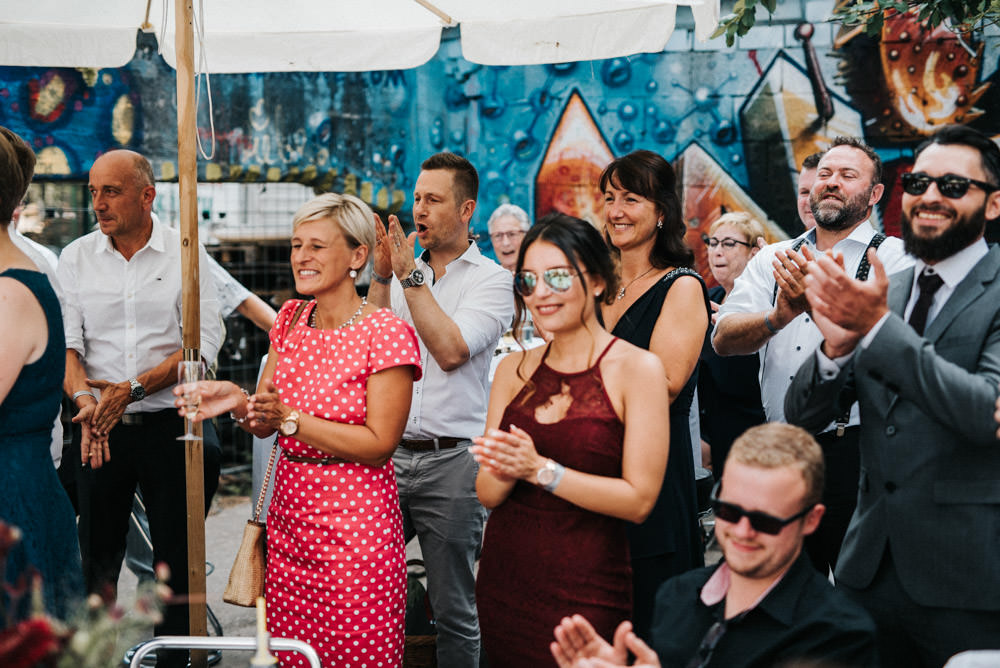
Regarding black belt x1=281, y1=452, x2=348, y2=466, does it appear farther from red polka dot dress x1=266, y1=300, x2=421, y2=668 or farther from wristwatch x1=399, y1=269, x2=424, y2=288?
wristwatch x1=399, y1=269, x2=424, y2=288

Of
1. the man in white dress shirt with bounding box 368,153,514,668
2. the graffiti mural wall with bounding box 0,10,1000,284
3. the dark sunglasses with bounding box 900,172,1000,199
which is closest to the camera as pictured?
the dark sunglasses with bounding box 900,172,1000,199

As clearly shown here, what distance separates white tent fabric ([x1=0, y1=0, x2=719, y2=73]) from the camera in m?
3.97

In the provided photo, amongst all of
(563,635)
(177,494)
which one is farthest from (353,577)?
(177,494)

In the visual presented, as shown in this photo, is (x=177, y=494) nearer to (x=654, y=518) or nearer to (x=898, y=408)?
(x=654, y=518)

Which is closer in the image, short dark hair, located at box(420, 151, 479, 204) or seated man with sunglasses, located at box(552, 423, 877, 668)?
seated man with sunglasses, located at box(552, 423, 877, 668)

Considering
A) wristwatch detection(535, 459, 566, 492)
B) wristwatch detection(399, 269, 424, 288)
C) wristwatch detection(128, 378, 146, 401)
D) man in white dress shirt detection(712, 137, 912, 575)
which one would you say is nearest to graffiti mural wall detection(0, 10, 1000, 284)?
man in white dress shirt detection(712, 137, 912, 575)

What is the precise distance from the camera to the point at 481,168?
321 inches

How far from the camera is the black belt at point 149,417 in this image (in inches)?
155

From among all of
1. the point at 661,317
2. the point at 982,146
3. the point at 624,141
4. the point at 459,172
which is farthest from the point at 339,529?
the point at 624,141

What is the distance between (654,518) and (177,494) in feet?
6.74

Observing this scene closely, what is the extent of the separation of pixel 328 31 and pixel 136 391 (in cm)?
181

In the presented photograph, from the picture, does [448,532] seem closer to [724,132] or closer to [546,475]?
[546,475]

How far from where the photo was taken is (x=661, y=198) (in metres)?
3.21

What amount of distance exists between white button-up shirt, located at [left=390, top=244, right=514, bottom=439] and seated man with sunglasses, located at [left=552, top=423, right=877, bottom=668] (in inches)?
66.9
